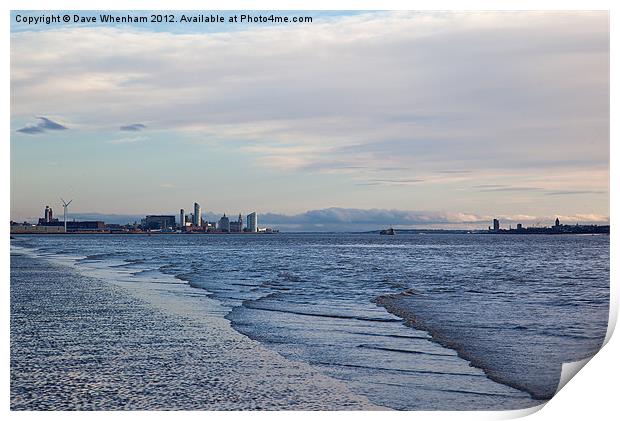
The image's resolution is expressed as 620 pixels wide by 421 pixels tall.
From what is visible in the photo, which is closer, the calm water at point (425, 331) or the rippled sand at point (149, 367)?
the rippled sand at point (149, 367)

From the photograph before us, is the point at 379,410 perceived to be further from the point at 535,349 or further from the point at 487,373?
the point at 535,349

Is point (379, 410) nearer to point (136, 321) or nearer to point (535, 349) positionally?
point (535, 349)

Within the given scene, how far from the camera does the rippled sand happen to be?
734 cm

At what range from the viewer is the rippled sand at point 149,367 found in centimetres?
734

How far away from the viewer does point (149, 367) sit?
334 inches

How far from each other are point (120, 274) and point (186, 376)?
14.8m

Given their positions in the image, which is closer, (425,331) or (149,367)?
(149,367)

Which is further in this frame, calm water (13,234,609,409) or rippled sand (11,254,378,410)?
calm water (13,234,609,409)

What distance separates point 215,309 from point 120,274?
9.66m

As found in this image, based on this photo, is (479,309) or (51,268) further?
(51,268)

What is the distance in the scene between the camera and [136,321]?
11703mm
